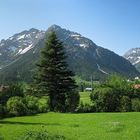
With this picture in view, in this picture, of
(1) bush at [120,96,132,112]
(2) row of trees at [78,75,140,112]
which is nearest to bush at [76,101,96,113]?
(2) row of trees at [78,75,140,112]

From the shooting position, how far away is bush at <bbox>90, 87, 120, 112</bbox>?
159ft

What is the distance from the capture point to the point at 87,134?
878 inches

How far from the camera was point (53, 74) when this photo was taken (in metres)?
53.8

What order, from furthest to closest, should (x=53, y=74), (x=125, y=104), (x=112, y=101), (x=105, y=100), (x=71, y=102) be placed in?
1. (x=53, y=74)
2. (x=71, y=102)
3. (x=105, y=100)
4. (x=112, y=101)
5. (x=125, y=104)

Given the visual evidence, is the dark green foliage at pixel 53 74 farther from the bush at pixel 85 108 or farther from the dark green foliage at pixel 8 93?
the bush at pixel 85 108

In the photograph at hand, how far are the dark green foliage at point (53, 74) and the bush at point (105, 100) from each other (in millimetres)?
4450

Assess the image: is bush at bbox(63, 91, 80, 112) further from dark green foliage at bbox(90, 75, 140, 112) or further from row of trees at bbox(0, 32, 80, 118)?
dark green foliage at bbox(90, 75, 140, 112)

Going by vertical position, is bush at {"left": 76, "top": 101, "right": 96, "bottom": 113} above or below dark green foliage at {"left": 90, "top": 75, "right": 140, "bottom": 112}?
below

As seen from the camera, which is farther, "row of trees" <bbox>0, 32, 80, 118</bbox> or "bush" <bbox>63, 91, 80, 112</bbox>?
"row of trees" <bbox>0, 32, 80, 118</bbox>

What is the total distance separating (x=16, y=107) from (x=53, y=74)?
593 inches

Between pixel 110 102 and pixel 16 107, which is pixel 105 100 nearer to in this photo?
pixel 110 102

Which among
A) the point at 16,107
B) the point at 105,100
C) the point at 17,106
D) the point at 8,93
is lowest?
the point at 16,107

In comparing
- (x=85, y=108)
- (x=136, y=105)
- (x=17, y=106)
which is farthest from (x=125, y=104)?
(x=17, y=106)

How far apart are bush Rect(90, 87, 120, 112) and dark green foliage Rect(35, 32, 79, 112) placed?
14.6 feet
